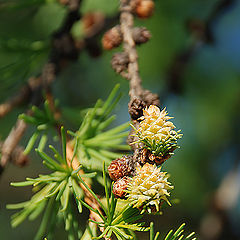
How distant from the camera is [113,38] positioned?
2.41 feet

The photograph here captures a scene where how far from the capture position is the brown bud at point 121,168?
Result: 1.82 ft

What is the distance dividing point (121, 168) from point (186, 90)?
4.10ft

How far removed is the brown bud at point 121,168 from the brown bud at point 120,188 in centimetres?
1

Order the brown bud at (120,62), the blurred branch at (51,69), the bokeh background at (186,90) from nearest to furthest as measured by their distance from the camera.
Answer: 1. the brown bud at (120,62)
2. the blurred branch at (51,69)
3. the bokeh background at (186,90)

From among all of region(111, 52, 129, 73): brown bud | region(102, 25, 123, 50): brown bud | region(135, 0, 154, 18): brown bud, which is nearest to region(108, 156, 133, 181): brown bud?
region(111, 52, 129, 73): brown bud

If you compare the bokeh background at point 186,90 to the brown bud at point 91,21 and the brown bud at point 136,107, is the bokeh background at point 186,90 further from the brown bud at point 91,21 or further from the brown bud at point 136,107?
the brown bud at point 136,107

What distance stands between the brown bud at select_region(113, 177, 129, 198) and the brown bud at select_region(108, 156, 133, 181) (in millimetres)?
14

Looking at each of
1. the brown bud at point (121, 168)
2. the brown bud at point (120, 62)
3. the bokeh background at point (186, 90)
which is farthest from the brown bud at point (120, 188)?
the bokeh background at point (186, 90)

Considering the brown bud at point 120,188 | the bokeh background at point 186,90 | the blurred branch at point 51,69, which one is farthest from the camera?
the bokeh background at point 186,90

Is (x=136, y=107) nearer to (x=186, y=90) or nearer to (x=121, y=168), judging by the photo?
(x=121, y=168)

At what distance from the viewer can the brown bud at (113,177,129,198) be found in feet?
1.75

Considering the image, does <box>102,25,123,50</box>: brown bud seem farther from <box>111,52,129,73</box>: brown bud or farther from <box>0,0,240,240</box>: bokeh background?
<box>0,0,240,240</box>: bokeh background

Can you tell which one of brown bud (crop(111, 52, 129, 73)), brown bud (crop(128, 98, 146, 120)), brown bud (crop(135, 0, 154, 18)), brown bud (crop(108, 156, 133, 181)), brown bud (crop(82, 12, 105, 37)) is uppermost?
brown bud (crop(82, 12, 105, 37))

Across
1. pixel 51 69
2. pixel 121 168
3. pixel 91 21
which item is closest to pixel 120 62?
pixel 121 168
